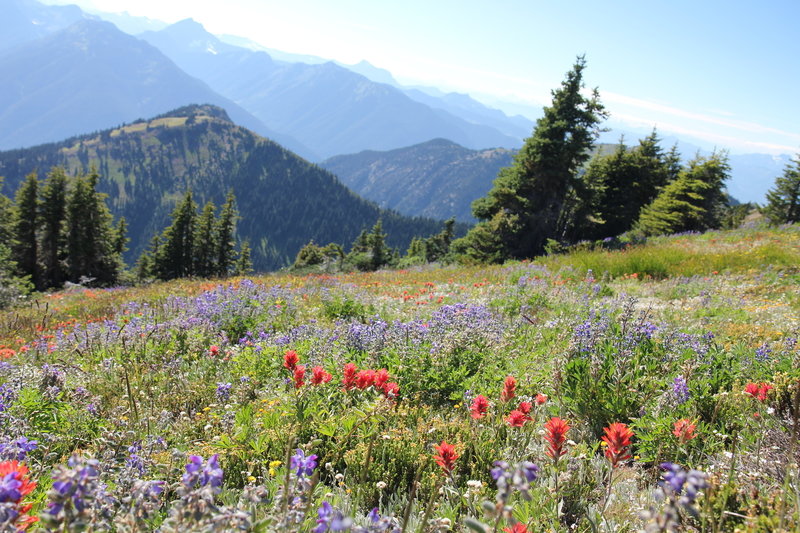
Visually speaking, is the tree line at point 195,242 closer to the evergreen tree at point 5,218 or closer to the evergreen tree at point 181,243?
the evergreen tree at point 181,243

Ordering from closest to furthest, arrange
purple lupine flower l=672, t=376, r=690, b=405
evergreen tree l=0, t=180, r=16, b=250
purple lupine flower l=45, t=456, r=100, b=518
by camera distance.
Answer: purple lupine flower l=45, t=456, r=100, b=518
purple lupine flower l=672, t=376, r=690, b=405
evergreen tree l=0, t=180, r=16, b=250

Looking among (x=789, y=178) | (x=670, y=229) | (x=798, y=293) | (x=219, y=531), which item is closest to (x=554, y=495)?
(x=219, y=531)

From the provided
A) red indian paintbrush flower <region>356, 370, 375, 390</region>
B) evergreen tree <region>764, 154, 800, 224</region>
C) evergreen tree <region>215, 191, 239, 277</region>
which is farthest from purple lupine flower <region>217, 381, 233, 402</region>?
evergreen tree <region>764, 154, 800, 224</region>

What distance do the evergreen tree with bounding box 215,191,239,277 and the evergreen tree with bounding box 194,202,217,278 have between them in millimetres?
725

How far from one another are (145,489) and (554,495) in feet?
8.20

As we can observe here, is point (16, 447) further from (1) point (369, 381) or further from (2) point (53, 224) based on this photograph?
(2) point (53, 224)

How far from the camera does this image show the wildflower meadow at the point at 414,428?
6.02 ft

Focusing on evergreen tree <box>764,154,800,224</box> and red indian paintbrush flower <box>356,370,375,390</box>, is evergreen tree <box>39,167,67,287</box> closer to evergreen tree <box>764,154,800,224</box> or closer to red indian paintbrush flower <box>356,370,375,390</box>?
red indian paintbrush flower <box>356,370,375,390</box>

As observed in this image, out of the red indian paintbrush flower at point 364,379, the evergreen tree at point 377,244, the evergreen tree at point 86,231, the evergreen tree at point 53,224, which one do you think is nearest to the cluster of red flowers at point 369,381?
the red indian paintbrush flower at point 364,379

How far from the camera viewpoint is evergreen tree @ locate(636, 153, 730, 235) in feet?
99.9

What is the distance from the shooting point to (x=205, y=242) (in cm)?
5312

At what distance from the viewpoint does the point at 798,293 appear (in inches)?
341

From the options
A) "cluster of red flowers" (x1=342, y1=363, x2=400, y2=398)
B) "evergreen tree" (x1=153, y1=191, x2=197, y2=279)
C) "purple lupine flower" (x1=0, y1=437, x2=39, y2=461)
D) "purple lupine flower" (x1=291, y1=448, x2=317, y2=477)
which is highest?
"purple lupine flower" (x1=291, y1=448, x2=317, y2=477)

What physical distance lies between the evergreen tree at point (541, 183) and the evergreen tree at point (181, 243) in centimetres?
4024
